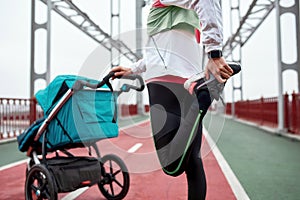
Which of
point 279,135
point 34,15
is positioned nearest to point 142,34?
point 279,135

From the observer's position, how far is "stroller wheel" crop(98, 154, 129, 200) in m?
2.55

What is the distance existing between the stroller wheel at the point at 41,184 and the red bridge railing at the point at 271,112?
6.27m

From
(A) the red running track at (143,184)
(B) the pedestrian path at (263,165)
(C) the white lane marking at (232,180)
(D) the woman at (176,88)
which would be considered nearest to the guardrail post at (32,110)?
(A) the red running track at (143,184)

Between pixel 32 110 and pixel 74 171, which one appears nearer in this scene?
pixel 74 171

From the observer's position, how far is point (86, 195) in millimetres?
2787

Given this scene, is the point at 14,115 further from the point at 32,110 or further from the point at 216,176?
the point at 216,176

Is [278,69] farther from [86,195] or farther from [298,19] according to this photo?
[86,195]

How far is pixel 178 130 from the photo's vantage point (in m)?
1.23

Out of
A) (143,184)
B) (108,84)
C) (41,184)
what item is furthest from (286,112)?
(108,84)

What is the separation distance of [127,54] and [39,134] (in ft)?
4.15

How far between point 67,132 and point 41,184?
444mm

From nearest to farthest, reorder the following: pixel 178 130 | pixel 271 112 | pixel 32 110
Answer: pixel 178 130, pixel 32 110, pixel 271 112

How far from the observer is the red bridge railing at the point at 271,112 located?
7198mm

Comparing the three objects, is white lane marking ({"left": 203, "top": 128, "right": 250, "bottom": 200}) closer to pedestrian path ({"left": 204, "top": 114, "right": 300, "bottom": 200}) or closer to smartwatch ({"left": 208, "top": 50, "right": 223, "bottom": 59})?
pedestrian path ({"left": 204, "top": 114, "right": 300, "bottom": 200})
